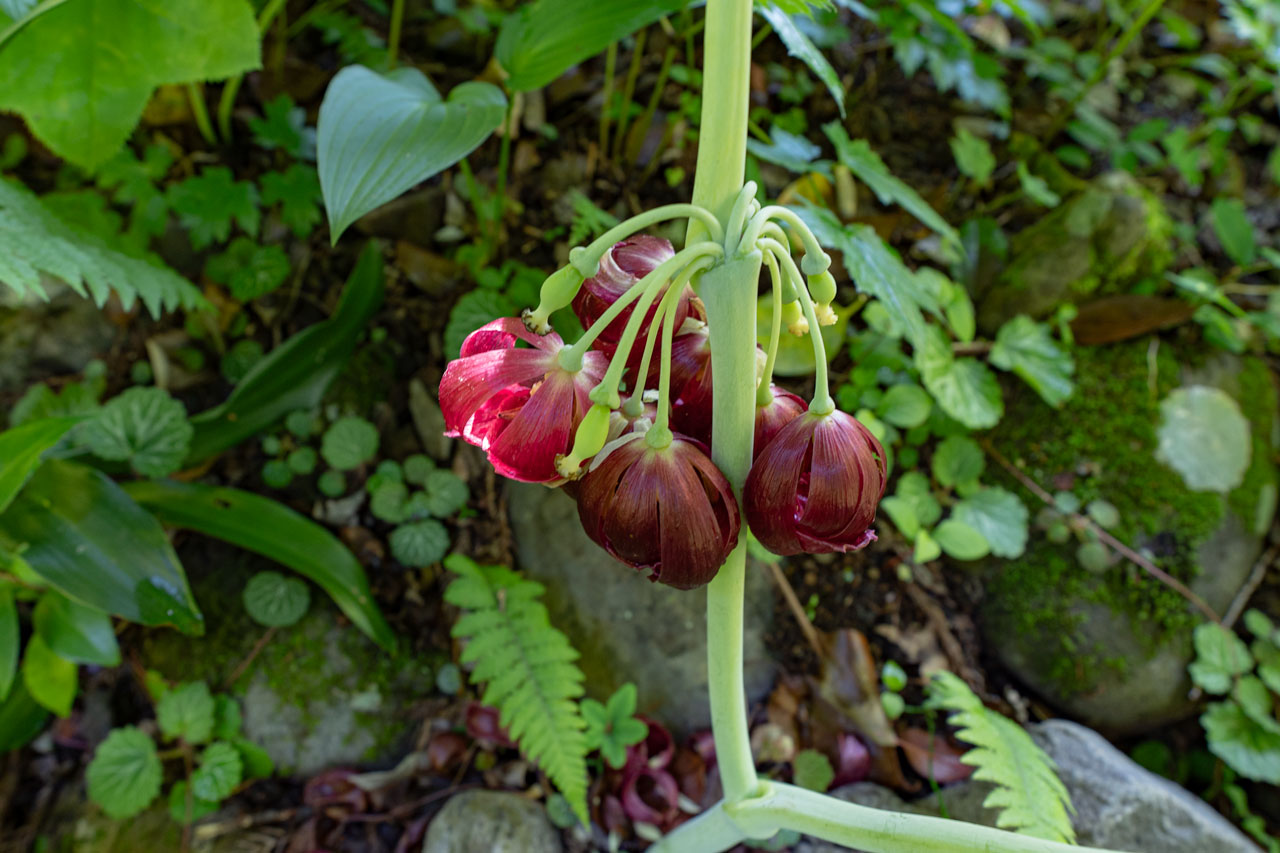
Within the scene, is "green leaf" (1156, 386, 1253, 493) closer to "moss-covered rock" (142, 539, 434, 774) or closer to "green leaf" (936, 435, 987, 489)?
"green leaf" (936, 435, 987, 489)

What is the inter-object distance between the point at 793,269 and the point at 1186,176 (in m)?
2.55

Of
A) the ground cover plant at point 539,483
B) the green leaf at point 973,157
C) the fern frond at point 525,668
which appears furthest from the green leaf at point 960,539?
the green leaf at point 973,157

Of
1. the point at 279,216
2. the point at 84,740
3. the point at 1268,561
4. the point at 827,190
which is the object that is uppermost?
the point at 827,190

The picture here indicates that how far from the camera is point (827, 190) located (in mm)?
1997

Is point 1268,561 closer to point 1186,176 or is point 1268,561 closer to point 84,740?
point 1186,176

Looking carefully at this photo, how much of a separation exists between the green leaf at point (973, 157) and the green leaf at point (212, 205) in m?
1.98

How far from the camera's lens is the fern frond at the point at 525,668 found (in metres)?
1.57

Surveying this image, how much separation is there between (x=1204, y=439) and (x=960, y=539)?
92 centimetres

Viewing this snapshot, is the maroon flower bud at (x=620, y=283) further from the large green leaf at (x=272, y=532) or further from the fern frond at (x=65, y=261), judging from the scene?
the large green leaf at (x=272, y=532)

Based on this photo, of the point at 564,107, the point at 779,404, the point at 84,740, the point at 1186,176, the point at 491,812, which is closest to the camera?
the point at 779,404

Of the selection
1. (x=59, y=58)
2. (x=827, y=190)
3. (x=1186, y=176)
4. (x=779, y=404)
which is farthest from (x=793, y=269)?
(x=1186, y=176)

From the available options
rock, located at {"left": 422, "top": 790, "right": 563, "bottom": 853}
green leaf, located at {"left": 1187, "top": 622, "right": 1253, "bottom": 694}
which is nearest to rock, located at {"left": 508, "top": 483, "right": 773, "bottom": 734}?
rock, located at {"left": 422, "top": 790, "right": 563, "bottom": 853}

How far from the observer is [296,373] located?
197cm

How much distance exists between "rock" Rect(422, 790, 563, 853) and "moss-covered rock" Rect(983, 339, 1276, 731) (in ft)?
4.13
